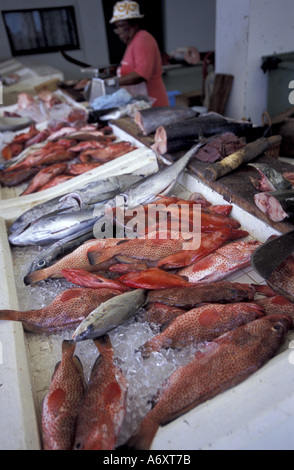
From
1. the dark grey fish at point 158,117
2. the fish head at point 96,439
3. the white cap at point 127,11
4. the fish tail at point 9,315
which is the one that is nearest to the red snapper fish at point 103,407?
the fish head at point 96,439

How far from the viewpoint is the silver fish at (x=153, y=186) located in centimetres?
233

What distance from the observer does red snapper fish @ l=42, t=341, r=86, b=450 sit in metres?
1.14

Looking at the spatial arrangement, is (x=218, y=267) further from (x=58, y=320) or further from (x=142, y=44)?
(x=142, y=44)

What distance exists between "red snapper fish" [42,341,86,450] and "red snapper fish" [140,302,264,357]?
289 millimetres

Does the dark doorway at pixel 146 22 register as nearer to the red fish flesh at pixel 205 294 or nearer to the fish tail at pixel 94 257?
the fish tail at pixel 94 257

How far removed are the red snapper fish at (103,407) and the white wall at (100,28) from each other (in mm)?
10959

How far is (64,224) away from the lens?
220 centimetres

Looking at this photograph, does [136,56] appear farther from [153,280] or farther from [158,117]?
[153,280]

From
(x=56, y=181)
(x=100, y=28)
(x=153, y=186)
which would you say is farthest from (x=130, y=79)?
(x=100, y=28)

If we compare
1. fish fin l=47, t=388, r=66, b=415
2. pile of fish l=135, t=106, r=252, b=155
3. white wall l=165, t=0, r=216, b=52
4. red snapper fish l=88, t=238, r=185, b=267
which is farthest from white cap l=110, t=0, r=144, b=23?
white wall l=165, t=0, r=216, b=52

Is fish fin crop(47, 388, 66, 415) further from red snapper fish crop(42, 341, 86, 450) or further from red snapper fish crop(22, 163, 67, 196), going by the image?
red snapper fish crop(22, 163, 67, 196)

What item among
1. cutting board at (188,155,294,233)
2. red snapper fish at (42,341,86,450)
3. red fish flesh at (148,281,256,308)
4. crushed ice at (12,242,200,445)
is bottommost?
Result: crushed ice at (12,242,200,445)
